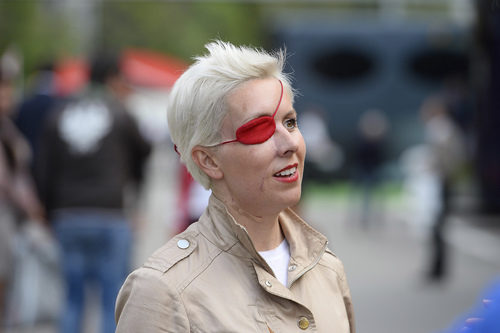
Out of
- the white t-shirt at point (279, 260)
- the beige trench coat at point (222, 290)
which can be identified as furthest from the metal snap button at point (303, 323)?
the white t-shirt at point (279, 260)

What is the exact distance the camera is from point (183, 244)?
2.38 meters

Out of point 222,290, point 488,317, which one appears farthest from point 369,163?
point 488,317

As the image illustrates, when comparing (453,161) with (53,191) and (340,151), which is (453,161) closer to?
(53,191)

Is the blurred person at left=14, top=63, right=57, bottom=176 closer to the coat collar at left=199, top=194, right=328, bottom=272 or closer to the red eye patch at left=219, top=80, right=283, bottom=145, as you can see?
the coat collar at left=199, top=194, right=328, bottom=272

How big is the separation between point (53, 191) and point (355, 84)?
18827 mm

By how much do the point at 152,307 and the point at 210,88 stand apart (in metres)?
0.60

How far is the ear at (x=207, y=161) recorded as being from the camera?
244 centimetres

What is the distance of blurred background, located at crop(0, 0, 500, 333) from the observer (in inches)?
292

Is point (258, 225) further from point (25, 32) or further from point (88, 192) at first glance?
point (25, 32)

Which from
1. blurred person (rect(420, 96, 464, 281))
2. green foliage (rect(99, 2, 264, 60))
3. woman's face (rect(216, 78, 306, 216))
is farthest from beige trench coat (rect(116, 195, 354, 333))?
green foliage (rect(99, 2, 264, 60))

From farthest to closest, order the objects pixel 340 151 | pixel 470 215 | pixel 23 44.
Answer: pixel 23 44 → pixel 340 151 → pixel 470 215

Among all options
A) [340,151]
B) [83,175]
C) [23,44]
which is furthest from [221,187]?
[23,44]

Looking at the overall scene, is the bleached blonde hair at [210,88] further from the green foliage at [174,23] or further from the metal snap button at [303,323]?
the green foliage at [174,23]

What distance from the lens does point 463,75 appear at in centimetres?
2361
